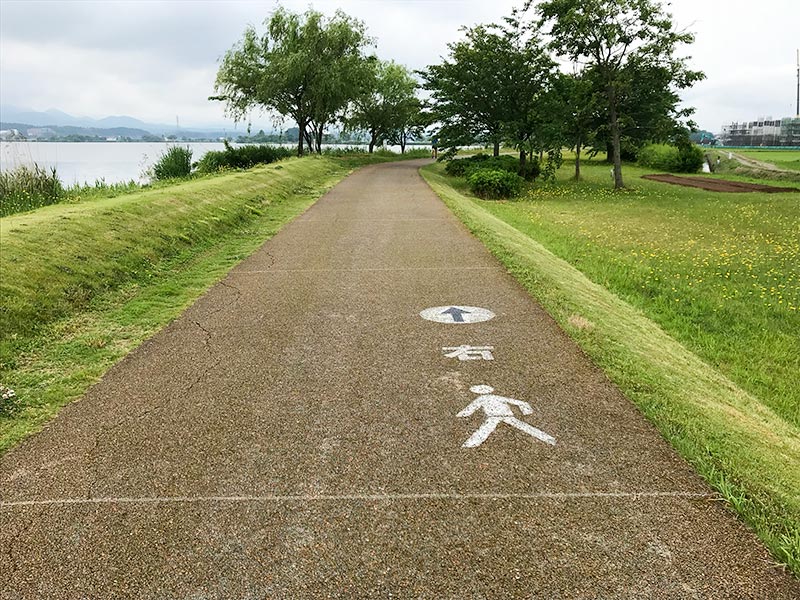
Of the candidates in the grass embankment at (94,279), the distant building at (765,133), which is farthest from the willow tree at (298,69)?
the distant building at (765,133)

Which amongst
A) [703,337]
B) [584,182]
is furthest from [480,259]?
[584,182]

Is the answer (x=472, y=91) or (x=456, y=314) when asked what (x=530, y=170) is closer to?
(x=472, y=91)

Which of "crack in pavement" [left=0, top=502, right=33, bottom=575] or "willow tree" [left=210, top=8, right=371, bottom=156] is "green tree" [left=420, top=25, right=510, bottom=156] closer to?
"willow tree" [left=210, top=8, right=371, bottom=156]

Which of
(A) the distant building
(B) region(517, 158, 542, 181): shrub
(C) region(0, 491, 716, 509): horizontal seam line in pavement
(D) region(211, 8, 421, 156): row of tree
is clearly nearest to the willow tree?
(D) region(211, 8, 421, 156): row of tree

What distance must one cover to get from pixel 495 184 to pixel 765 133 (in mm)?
86039

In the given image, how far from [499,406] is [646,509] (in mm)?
1473

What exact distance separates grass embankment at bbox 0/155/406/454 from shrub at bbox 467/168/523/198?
12654 millimetres

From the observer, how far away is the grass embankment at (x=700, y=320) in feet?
12.5

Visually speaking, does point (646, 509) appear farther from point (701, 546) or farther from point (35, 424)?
point (35, 424)

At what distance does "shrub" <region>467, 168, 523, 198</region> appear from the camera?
82.8 feet

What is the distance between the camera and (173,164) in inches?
964

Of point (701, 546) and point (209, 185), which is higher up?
point (209, 185)

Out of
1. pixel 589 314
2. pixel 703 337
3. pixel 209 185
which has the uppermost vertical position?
pixel 209 185

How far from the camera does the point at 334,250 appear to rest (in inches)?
432
